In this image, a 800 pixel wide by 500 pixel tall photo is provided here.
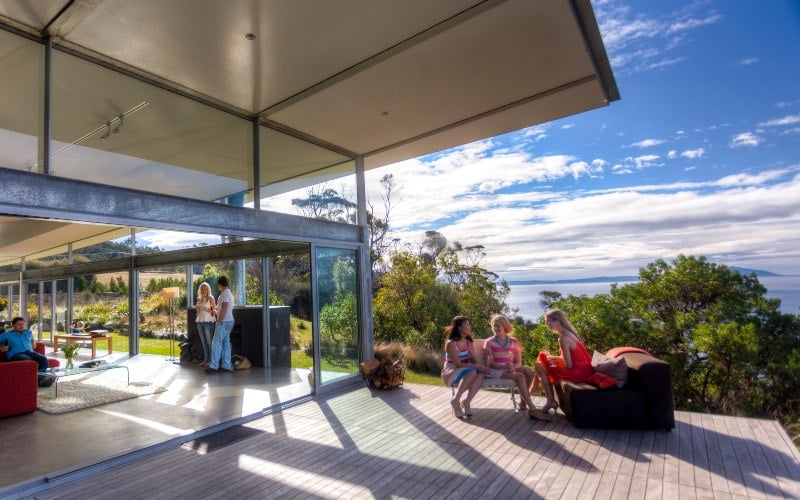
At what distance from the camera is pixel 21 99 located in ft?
12.0

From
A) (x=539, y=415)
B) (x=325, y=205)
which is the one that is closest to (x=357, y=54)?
(x=325, y=205)

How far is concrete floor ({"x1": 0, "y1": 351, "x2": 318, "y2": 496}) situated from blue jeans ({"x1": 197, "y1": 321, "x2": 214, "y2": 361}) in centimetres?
110

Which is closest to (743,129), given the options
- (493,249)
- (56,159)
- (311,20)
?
(493,249)

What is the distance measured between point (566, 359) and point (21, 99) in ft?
18.3

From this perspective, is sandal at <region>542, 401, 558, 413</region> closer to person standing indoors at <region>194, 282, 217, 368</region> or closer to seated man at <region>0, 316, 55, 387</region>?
person standing indoors at <region>194, 282, 217, 368</region>

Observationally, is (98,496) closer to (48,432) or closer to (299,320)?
(48,432)

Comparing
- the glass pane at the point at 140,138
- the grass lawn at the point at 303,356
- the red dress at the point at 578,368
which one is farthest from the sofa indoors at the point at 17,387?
the red dress at the point at 578,368

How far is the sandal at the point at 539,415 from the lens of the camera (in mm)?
4711

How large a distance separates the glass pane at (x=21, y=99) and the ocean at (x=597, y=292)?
7513mm

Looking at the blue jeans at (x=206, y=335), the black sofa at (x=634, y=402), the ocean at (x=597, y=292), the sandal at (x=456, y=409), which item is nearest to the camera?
the black sofa at (x=634, y=402)

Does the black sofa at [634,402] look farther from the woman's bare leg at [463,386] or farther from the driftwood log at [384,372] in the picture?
the driftwood log at [384,372]

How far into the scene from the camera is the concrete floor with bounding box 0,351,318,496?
3.98m

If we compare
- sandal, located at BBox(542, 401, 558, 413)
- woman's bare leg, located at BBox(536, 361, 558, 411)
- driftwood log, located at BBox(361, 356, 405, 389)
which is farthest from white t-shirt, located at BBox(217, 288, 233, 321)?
sandal, located at BBox(542, 401, 558, 413)

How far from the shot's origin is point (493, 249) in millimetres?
13500
